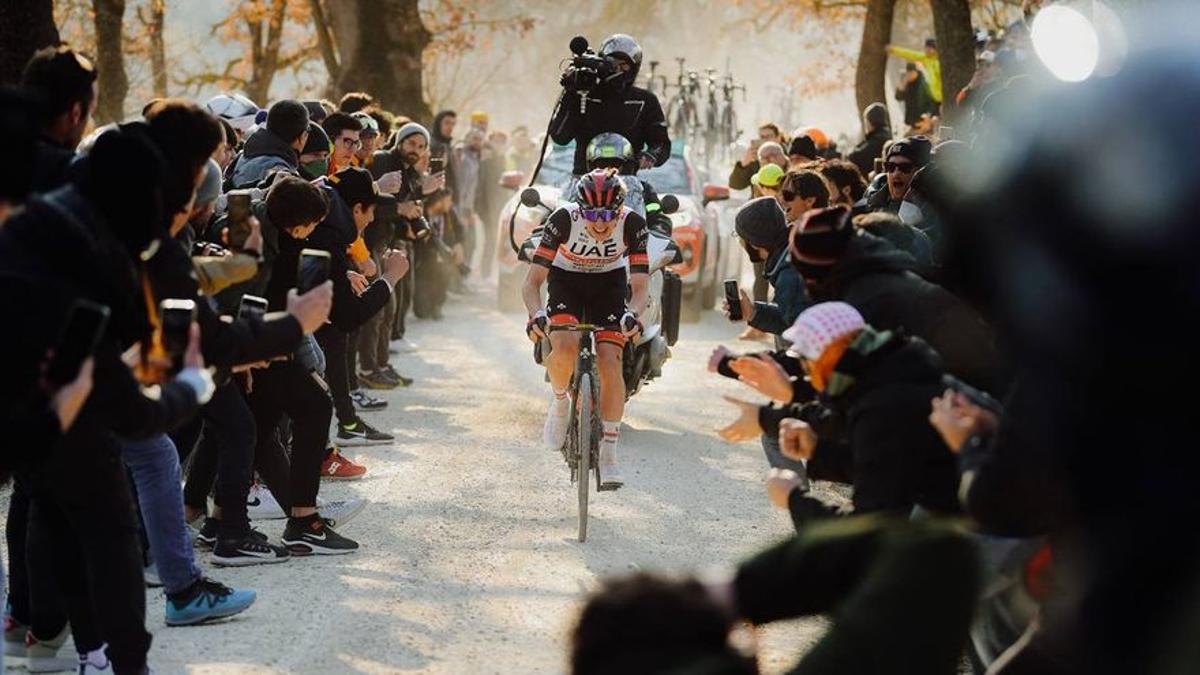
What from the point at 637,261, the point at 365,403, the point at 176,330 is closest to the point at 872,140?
the point at 365,403

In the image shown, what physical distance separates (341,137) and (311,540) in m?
3.63

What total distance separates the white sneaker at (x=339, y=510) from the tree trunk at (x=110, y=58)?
1482 cm

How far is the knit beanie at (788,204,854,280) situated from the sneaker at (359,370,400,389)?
8696 millimetres

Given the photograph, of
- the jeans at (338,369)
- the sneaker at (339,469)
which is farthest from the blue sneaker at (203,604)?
the jeans at (338,369)

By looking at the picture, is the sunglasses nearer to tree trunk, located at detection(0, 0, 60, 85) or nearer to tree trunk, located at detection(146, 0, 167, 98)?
tree trunk, located at detection(0, 0, 60, 85)

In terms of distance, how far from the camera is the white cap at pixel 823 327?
212 inches

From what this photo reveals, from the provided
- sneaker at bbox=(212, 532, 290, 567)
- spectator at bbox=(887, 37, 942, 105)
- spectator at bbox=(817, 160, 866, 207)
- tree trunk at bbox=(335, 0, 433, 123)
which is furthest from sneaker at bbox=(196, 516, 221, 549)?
spectator at bbox=(887, 37, 942, 105)

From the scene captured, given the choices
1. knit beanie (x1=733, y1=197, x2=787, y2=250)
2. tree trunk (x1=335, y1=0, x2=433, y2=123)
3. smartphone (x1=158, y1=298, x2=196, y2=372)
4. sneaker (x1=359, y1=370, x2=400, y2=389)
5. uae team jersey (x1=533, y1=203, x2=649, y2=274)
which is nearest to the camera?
smartphone (x1=158, y1=298, x2=196, y2=372)

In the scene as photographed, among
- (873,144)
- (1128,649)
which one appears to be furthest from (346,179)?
(873,144)

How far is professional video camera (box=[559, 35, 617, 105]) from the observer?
13016 millimetres

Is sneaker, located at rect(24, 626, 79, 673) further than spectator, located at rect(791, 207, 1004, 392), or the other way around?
sneaker, located at rect(24, 626, 79, 673)

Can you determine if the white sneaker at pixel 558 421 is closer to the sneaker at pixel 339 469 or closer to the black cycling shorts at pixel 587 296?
the black cycling shorts at pixel 587 296

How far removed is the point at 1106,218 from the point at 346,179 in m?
6.68

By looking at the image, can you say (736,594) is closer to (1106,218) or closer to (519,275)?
(1106,218)
